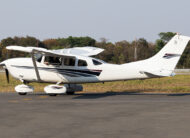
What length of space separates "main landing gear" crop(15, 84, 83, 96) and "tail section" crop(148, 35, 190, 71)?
468cm

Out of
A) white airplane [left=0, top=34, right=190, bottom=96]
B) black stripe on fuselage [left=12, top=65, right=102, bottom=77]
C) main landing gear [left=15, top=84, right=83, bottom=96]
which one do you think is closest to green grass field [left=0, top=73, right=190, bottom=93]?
main landing gear [left=15, top=84, right=83, bottom=96]

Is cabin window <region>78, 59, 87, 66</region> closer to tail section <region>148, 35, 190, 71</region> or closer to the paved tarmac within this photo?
tail section <region>148, 35, 190, 71</region>

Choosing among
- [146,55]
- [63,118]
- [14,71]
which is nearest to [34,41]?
[146,55]

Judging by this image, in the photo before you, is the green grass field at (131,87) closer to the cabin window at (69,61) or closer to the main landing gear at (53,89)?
the main landing gear at (53,89)

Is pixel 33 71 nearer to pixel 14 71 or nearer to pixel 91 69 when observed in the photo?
pixel 14 71

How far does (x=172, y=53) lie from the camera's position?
621 inches

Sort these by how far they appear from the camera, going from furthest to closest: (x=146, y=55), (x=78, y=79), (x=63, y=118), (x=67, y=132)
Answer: (x=146, y=55) < (x=78, y=79) < (x=63, y=118) < (x=67, y=132)

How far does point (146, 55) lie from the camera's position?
72.2m

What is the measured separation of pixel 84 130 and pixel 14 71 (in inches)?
435

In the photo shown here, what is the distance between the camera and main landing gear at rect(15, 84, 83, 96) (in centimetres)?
1662

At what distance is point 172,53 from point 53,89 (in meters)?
5.93

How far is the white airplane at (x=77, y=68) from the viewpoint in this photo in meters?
15.8

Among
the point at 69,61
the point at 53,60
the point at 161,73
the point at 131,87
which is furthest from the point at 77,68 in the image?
the point at 131,87

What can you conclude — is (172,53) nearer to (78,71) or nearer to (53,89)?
(78,71)
